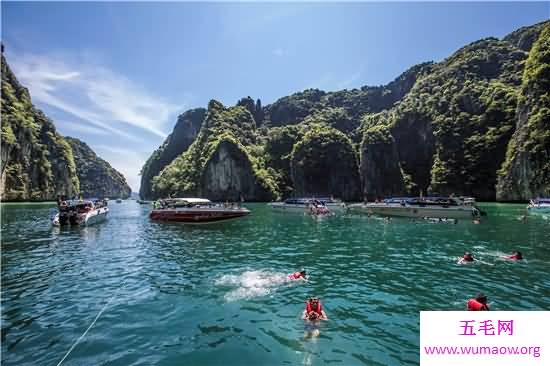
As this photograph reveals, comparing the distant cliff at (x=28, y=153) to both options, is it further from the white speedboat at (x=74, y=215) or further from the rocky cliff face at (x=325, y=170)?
the rocky cliff face at (x=325, y=170)

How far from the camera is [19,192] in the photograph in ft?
364

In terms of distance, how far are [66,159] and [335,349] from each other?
186m

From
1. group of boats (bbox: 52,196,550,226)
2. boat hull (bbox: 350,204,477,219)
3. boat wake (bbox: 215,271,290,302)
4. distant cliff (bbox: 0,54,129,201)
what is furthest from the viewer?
distant cliff (bbox: 0,54,129,201)

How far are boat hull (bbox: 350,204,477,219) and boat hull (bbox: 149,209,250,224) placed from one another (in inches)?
1123

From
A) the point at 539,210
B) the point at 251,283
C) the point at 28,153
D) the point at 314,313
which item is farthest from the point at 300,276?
the point at 28,153

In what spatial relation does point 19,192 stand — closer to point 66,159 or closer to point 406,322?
point 66,159

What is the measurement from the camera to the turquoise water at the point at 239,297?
28.5ft

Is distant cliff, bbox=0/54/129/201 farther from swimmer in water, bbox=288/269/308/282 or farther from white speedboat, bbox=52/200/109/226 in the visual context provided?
swimmer in water, bbox=288/269/308/282

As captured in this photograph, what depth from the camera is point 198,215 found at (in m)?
46.1

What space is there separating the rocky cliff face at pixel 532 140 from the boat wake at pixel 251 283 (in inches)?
3584

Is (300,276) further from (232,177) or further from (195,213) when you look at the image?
(232,177)

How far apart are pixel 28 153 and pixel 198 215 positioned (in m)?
120

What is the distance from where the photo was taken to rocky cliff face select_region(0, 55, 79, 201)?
10812 cm

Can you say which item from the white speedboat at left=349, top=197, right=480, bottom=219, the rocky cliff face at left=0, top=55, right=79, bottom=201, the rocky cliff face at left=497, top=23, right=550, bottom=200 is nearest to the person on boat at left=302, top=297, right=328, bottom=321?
the white speedboat at left=349, top=197, right=480, bottom=219
